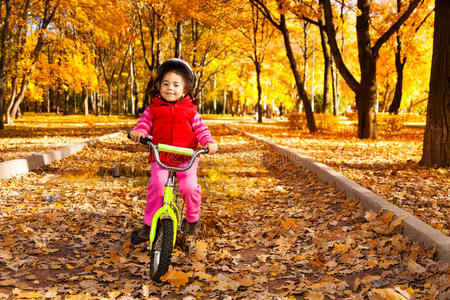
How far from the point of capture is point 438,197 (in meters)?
5.52

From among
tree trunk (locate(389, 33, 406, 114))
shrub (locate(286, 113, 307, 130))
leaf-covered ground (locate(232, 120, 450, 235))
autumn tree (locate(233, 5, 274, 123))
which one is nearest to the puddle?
leaf-covered ground (locate(232, 120, 450, 235))

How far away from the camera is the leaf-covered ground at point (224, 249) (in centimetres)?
317

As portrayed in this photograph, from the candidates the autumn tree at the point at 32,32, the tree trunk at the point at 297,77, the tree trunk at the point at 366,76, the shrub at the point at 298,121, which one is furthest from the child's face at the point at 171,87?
the autumn tree at the point at 32,32

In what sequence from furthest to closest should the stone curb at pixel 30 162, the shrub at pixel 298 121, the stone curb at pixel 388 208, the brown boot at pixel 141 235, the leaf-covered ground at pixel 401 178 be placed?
the shrub at pixel 298 121 → the stone curb at pixel 30 162 → the leaf-covered ground at pixel 401 178 → the brown boot at pixel 141 235 → the stone curb at pixel 388 208

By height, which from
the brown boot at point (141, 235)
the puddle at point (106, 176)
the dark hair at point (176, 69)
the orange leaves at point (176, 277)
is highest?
the dark hair at point (176, 69)

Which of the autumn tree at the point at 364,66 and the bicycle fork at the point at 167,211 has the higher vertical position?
the autumn tree at the point at 364,66

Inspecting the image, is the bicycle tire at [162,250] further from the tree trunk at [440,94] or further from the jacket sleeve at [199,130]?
the tree trunk at [440,94]

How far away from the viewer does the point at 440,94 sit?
7.44 metres

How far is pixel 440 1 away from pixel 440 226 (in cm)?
515

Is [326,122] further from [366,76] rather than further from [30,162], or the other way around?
[30,162]

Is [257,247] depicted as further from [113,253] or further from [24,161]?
[24,161]

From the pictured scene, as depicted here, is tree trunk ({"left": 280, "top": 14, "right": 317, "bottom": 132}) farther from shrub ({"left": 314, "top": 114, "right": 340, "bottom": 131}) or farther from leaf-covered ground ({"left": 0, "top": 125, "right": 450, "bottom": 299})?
leaf-covered ground ({"left": 0, "top": 125, "right": 450, "bottom": 299})

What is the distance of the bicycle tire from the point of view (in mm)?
3166

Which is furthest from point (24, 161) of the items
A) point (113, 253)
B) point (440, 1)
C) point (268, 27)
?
point (268, 27)
